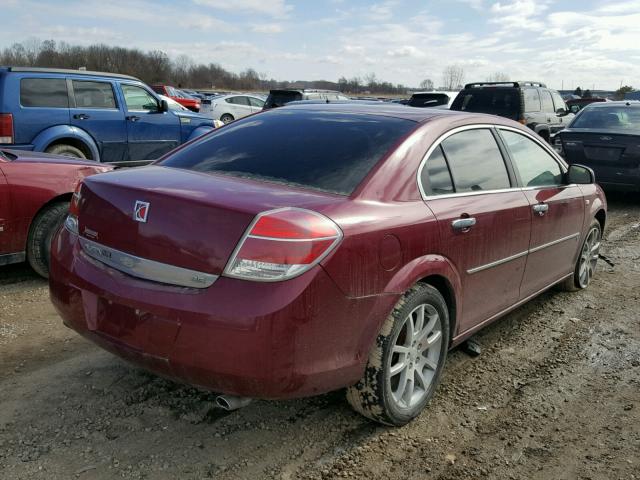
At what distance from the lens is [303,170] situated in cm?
296

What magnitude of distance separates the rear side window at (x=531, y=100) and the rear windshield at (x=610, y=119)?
2875 mm

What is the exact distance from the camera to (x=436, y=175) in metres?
3.17

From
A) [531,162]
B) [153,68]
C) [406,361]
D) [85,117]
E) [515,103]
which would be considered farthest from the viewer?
[153,68]

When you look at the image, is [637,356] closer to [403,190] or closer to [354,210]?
[403,190]

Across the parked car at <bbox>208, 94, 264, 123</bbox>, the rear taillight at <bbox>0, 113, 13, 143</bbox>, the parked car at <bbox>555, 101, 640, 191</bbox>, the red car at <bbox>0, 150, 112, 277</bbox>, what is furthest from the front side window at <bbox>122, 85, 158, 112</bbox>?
the parked car at <bbox>208, 94, 264, 123</bbox>

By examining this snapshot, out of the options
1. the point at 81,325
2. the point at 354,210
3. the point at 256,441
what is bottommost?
the point at 256,441

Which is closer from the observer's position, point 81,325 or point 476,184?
point 81,325

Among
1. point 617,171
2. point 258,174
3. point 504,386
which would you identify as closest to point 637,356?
point 504,386

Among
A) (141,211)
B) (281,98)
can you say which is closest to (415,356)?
(141,211)

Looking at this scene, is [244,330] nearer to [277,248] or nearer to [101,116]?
[277,248]

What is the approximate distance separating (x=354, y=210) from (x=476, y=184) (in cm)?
117

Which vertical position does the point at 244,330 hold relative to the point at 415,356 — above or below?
above

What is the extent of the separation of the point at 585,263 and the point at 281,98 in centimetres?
1341

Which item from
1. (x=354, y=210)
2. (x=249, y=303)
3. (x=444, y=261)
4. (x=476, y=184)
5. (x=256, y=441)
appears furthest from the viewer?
(x=476, y=184)
